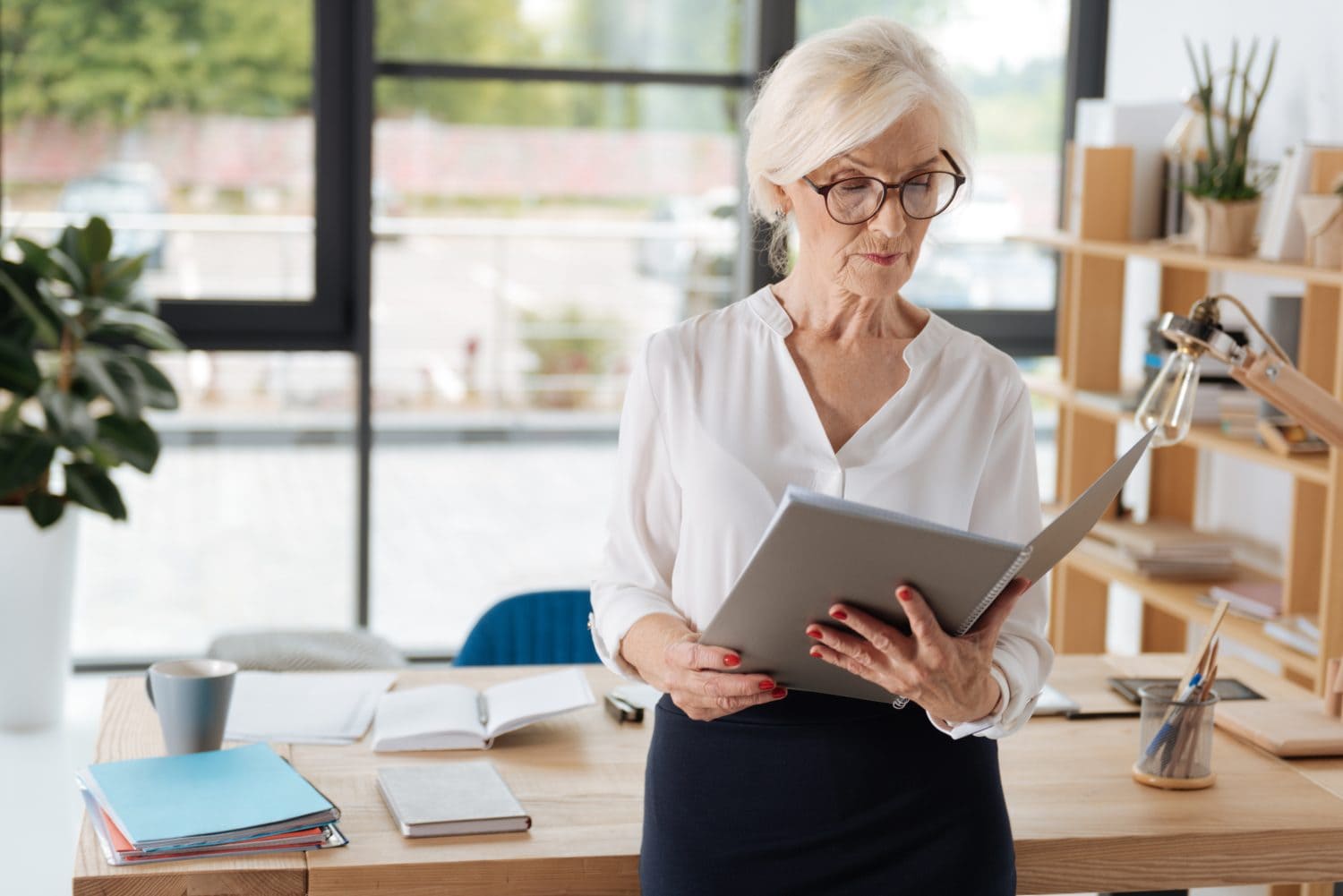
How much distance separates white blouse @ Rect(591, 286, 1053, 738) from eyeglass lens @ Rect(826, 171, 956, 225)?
0.54ft

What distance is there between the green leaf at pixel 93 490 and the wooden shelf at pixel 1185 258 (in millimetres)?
2366

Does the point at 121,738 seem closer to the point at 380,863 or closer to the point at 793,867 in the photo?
the point at 380,863

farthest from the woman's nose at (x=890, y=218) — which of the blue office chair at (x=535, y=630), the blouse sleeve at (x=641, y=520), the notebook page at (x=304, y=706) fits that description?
the blue office chair at (x=535, y=630)

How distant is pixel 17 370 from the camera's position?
3846 mm

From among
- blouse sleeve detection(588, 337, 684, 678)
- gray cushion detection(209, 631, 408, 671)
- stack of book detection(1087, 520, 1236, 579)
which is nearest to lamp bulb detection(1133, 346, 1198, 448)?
blouse sleeve detection(588, 337, 684, 678)

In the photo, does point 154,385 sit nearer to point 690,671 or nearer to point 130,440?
point 130,440

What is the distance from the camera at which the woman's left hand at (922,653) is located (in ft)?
4.86

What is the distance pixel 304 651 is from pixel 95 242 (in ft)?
4.03

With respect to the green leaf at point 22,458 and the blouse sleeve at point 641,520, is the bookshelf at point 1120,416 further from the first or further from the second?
the green leaf at point 22,458

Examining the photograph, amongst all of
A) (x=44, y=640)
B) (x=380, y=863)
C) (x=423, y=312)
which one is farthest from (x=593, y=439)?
(x=380, y=863)

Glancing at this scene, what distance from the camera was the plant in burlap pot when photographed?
111 inches

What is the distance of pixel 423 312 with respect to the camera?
450 centimetres

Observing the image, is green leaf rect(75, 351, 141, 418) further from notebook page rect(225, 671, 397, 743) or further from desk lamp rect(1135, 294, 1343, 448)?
desk lamp rect(1135, 294, 1343, 448)

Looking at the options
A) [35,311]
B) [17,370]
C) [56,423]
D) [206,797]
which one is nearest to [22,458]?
[56,423]
